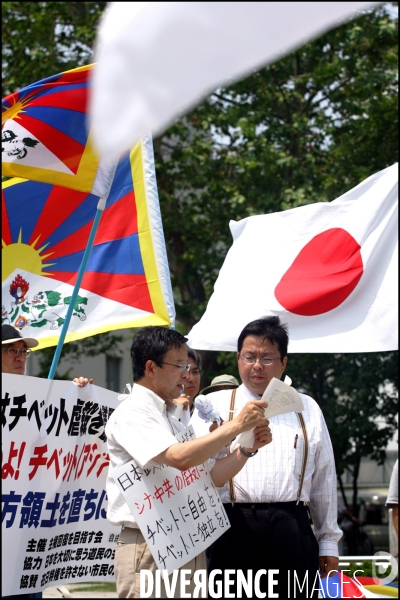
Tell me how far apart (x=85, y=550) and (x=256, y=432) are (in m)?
1.46

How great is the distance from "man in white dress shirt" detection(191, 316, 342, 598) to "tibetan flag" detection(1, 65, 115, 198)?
53.3 inches

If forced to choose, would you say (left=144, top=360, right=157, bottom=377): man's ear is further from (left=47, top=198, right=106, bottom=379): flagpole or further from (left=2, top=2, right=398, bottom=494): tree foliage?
(left=2, top=2, right=398, bottom=494): tree foliage

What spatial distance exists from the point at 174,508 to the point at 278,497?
2.14 ft

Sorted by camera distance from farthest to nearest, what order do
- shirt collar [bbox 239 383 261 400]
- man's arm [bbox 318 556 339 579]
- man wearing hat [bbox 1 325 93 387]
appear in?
man wearing hat [bbox 1 325 93 387]
shirt collar [bbox 239 383 261 400]
man's arm [bbox 318 556 339 579]

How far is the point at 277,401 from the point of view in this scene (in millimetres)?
3379

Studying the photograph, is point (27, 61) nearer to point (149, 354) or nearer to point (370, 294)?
point (370, 294)

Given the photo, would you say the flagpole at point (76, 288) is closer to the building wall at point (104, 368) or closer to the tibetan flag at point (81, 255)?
the tibetan flag at point (81, 255)

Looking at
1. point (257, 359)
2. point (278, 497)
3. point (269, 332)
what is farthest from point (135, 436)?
point (269, 332)

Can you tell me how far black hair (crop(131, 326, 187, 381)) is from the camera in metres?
3.43

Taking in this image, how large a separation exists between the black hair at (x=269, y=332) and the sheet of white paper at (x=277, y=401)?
2.26 feet

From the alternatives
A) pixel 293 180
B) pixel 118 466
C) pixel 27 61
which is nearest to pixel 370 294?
pixel 118 466

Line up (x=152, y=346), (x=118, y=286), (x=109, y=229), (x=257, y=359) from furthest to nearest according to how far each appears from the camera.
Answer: (x=109, y=229)
(x=118, y=286)
(x=257, y=359)
(x=152, y=346)

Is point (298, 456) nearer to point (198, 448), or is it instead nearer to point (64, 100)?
point (198, 448)

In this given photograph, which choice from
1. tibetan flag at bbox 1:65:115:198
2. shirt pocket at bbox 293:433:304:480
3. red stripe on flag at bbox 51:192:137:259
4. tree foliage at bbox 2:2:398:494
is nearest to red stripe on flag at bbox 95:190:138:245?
red stripe on flag at bbox 51:192:137:259
